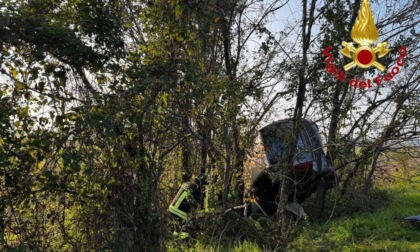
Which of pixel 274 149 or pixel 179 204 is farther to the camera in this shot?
pixel 274 149

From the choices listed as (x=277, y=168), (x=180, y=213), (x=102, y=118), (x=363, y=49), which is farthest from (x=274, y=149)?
(x=102, y=118)

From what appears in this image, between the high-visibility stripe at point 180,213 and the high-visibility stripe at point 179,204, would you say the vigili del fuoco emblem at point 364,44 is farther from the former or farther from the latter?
the high-visibility stripe at point 180,213

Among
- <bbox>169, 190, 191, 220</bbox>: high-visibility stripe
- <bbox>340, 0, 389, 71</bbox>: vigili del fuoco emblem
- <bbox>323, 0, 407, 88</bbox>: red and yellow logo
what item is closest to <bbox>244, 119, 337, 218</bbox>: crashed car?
<bbox>323, 0, 407, 88</bbox>: red and yellow logo

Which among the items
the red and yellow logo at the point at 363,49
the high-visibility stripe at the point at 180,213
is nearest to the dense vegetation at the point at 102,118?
the high-visibility stripe at the point at 180,213

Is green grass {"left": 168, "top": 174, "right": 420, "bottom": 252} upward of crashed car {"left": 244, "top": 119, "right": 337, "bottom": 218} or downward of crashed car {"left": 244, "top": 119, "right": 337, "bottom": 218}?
downward

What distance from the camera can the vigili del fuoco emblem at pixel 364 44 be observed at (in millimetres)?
6305

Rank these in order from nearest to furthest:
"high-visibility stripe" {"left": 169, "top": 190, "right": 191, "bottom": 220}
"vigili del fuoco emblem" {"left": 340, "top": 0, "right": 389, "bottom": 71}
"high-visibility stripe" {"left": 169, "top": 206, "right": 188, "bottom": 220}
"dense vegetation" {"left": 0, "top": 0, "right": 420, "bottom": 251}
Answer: "dense vegetation" {"left": 0, "top": 0, "right": 420, "bottom": 251}, "high-visibility stripe" {"left": 169, "top": 206, "right": 188, "bottom": 220}, "high-visibility stripe" {"left": 169, "top": 190, "right": 191, "bottom": 220}, "vigili del fuoco emblem" {"left": 340, "top": 0, "right": 389, "bottom": 71}

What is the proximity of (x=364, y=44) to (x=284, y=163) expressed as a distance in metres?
2.21

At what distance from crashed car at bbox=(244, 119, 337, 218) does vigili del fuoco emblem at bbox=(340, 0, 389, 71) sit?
3.80 feet

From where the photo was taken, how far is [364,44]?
21.6ft

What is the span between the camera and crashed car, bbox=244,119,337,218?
6.36 m

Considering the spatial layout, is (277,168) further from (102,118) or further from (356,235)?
(102,118)

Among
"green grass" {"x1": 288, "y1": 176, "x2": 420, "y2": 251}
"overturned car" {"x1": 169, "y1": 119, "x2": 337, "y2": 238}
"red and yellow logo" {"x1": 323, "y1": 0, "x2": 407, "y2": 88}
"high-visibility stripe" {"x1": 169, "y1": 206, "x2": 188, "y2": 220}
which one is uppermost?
"red and yellow logo" {"x1": 323, "y1": 0, "x2": 407, "y2": 88}

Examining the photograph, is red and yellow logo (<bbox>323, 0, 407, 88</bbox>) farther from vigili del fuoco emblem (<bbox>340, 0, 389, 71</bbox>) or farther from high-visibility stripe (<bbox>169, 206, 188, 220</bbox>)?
high-visibility stripe (<bbox>169, 206, 188, 220</bbox>)
